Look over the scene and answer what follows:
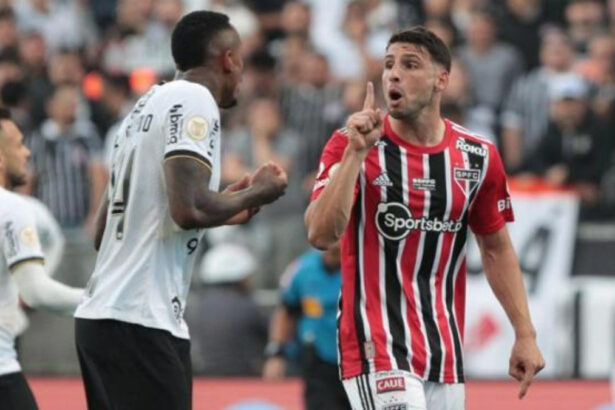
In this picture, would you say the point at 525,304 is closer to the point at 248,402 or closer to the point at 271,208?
the point at 248,402

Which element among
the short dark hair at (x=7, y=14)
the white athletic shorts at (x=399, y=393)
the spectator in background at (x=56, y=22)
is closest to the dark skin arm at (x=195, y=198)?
the white athletic shorts at (x=399, y=393)

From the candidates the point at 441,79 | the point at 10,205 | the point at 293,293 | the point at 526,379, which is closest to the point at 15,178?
the point at 10,205

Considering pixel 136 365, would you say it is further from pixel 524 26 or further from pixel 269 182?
pixel 524 26

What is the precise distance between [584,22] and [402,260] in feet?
30.2

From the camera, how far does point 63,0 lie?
734 inches

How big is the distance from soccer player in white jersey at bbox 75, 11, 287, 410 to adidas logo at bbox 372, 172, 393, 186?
51 cm

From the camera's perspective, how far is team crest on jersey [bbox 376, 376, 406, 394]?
7.15 metres

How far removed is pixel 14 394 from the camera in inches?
305

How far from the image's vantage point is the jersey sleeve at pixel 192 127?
675 cm

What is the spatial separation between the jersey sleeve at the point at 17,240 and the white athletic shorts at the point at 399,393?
1.57 meters

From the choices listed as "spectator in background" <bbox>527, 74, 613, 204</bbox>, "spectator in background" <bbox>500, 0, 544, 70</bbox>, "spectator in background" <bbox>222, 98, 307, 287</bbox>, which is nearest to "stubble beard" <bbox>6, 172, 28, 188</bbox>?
"spectator in background" <bbox>222, 98, 307, 287</bbox>

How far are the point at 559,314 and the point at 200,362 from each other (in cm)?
301

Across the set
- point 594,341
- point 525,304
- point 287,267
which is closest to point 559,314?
point 594,341

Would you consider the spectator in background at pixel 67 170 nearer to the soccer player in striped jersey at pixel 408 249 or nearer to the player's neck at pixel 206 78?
the soccer player in striped jersey at pixel 408 249
